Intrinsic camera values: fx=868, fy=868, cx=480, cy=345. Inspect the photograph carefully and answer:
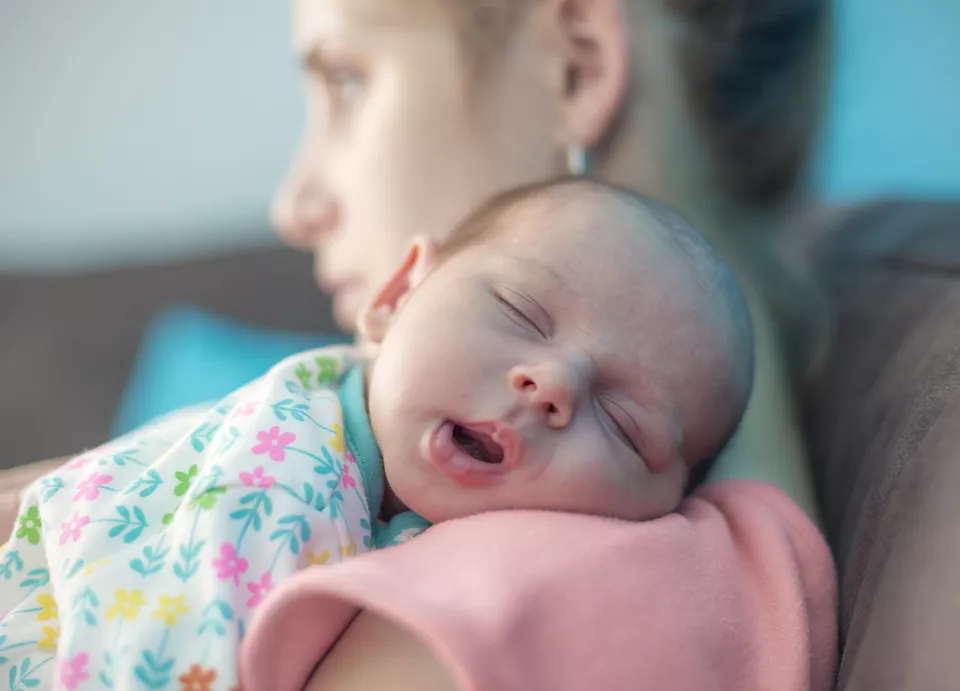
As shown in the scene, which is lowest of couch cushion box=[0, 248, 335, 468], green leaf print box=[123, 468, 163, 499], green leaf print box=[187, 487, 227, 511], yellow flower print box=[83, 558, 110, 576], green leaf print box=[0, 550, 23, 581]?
couch cushion box=[0, 248, 335, 468]

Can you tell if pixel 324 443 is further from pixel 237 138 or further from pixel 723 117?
pixel 237 138

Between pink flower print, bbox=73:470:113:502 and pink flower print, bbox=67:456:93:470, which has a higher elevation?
pink flower print, bbox=73:470:113:502

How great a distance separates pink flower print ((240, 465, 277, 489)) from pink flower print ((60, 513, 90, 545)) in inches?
4.8

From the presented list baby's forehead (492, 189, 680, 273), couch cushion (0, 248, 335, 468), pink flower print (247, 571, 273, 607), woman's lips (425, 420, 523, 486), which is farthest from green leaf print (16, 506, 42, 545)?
couch cushion (0, 248, 335, 468)

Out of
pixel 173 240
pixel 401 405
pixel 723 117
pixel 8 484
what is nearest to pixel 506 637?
pixel 401 405

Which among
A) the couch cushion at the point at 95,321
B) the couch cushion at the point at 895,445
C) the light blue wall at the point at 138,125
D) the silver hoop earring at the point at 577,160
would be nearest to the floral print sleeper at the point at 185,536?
the couch cushion at the point at 895,445

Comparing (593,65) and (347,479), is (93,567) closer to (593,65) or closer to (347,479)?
(347,479)

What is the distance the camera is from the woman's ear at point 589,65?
3.28 feet

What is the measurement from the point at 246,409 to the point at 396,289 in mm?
193

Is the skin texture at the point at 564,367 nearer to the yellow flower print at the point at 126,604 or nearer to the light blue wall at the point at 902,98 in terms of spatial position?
the yellow flower print at the point at 126,604

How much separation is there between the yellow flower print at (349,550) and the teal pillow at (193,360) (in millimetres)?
1081

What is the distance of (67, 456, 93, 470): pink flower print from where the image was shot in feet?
2.34

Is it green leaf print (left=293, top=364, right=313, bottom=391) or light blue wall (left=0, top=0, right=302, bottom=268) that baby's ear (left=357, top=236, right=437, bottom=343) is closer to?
green leaf print (left=293, top=364, right=313, bottom=391)

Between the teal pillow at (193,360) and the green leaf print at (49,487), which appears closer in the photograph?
the green leaf print at (49,487)
